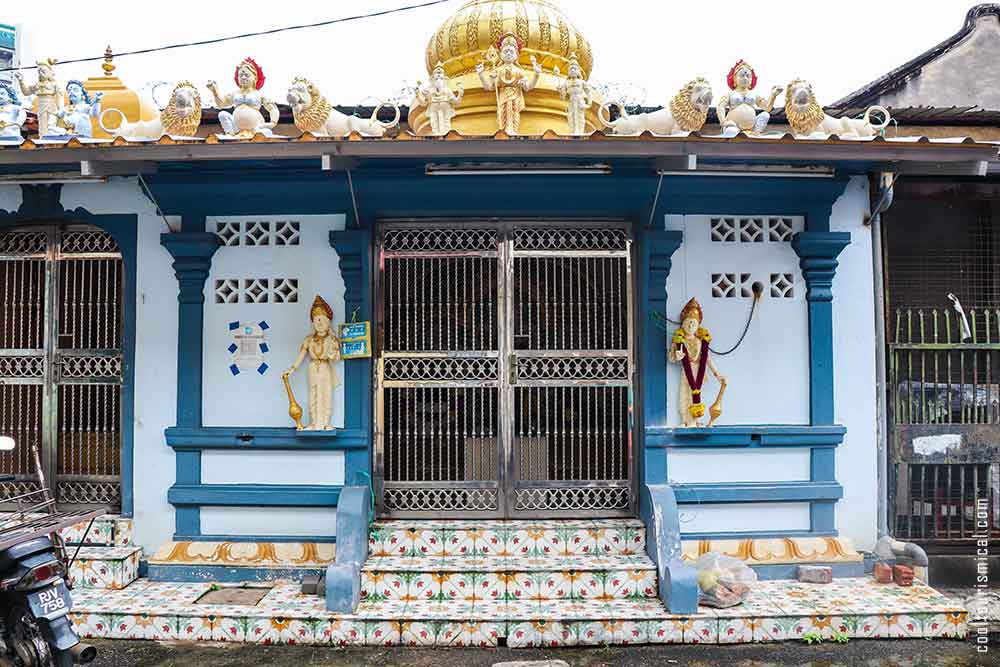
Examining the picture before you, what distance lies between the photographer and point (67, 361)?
257 inches

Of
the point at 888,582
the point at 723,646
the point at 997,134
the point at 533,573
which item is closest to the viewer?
the point at 723,646

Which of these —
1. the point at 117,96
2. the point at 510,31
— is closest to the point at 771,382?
the point at 510,31

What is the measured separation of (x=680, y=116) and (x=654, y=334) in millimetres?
1791

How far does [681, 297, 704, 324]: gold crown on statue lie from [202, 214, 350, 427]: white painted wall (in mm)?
2874

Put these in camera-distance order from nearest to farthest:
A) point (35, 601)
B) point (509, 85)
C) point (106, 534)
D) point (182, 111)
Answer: point (35, 601) → point (182, 111) → point (106, 534) → point (509, 85)

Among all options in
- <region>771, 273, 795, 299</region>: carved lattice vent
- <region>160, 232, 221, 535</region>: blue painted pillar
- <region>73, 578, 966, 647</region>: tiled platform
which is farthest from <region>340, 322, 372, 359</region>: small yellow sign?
<region>771, 273, 795, 299</region>: carved lattice vent

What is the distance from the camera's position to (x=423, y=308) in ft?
20.7

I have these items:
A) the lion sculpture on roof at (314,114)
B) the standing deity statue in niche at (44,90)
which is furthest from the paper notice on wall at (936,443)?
the standing deity statue in niche at (44,90)

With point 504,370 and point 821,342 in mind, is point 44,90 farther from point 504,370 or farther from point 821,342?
point 821,342

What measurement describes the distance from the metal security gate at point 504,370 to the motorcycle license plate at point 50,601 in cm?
253

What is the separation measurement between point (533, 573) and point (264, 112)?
5197mm

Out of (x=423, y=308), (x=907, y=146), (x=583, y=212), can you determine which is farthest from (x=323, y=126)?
(x=907, y=146)

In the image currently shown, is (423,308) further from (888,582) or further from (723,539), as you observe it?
(888,582)

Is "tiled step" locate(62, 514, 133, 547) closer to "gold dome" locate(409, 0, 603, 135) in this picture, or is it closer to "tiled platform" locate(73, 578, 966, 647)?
"tiled platform" locate(73, 578, 966, 647)
